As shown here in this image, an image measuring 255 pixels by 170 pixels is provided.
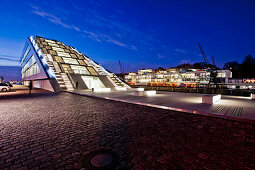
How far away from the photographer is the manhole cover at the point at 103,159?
2.73m

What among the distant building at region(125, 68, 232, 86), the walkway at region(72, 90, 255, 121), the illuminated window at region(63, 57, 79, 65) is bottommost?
the walkway at region(72, 90, 255, 121)

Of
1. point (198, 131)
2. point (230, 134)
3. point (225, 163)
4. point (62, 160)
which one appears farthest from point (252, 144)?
point (62, 160)

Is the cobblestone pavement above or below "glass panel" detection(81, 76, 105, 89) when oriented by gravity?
below

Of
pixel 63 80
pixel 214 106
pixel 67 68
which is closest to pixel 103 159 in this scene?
pixel 214 106

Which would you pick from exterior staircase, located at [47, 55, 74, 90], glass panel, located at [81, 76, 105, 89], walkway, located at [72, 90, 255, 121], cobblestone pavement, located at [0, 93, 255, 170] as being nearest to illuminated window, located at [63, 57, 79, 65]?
exterior staircase, located at [47, 55, 74, 90]

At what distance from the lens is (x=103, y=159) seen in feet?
9.70

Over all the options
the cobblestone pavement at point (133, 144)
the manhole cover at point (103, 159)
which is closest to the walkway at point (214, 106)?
the cobblestone pavement at point (133, 144)

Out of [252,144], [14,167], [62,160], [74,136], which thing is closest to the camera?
[14,167]

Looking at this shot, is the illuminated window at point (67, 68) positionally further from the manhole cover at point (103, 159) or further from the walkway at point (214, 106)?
the manhole cover at point (103, 159)

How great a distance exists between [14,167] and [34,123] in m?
3.35

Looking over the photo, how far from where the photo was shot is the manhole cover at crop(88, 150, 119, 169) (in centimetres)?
273

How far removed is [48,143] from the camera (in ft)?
12.5

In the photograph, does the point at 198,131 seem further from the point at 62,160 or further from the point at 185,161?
the point at 62,160

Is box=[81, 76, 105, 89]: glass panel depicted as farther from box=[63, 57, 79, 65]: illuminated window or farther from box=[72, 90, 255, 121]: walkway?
box=[72, 90, 255, 121]: walkway
